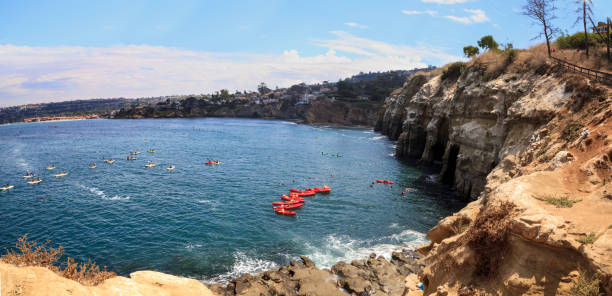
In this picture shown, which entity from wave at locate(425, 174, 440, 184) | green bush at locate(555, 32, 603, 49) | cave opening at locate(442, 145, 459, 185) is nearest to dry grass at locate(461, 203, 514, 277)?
green bush at locate(555, 32, 603, 49)

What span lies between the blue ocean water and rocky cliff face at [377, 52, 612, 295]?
9493 mm

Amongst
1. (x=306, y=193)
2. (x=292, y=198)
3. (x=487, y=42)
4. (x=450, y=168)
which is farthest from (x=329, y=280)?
(x=487, y=42)

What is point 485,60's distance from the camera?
1414 inches

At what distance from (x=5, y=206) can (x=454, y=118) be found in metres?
51.3

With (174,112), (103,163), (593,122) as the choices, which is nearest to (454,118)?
(593,122)

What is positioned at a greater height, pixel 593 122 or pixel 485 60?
pixel 485 60

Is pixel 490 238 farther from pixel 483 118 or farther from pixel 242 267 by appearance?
pixel 483 118

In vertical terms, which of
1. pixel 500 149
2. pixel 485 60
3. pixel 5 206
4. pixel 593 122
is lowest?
pixel 5 206

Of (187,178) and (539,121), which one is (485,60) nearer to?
(539,121)

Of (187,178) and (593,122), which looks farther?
(187,178)

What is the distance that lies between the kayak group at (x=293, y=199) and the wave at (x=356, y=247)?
666 centimetres

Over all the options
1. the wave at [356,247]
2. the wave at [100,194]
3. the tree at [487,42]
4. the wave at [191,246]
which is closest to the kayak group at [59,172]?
the wave at [100,194]

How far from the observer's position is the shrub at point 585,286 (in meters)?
6.30

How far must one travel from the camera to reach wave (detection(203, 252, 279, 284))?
1895cm
